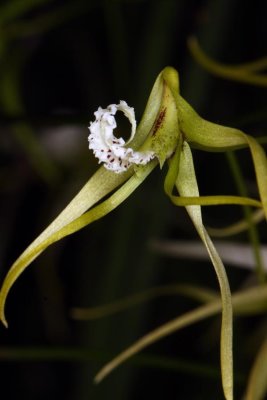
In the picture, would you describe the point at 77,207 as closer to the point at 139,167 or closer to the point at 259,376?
the point at 139,167

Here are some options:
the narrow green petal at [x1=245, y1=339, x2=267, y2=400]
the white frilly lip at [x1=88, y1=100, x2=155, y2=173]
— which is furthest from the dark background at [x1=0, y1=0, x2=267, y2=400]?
the white frilly lip at [x1=88, y1=100, x2=155, y2=173]

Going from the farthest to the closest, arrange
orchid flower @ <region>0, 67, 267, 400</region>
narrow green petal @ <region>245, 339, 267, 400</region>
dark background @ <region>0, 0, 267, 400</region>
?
1. dark background @ <region>0, 0, 267, 400</region>
2. narrow green petal @ <region>245, 339, 267, 400</region>
3. orchid flower @ <region>0, 67, 267, 400</region>

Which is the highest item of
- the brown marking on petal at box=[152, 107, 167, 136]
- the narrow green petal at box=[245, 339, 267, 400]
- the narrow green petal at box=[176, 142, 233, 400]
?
the brown marking on petal at box=[152, 107, 167, 136]

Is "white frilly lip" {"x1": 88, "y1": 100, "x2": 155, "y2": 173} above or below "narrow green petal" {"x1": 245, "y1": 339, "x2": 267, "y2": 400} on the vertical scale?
above

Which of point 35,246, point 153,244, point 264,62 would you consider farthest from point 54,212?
point 35,246

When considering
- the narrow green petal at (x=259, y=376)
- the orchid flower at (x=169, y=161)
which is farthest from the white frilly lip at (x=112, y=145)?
the narrow green petal at (x=259, y=376)

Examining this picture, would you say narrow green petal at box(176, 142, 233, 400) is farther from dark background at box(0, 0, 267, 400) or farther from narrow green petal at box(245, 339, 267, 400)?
dark background at box(0, 0, 267, 400)

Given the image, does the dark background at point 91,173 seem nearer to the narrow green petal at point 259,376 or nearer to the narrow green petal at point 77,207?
the narrow green petal at point 259,376

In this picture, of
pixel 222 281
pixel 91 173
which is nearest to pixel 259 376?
pixel 222 281
